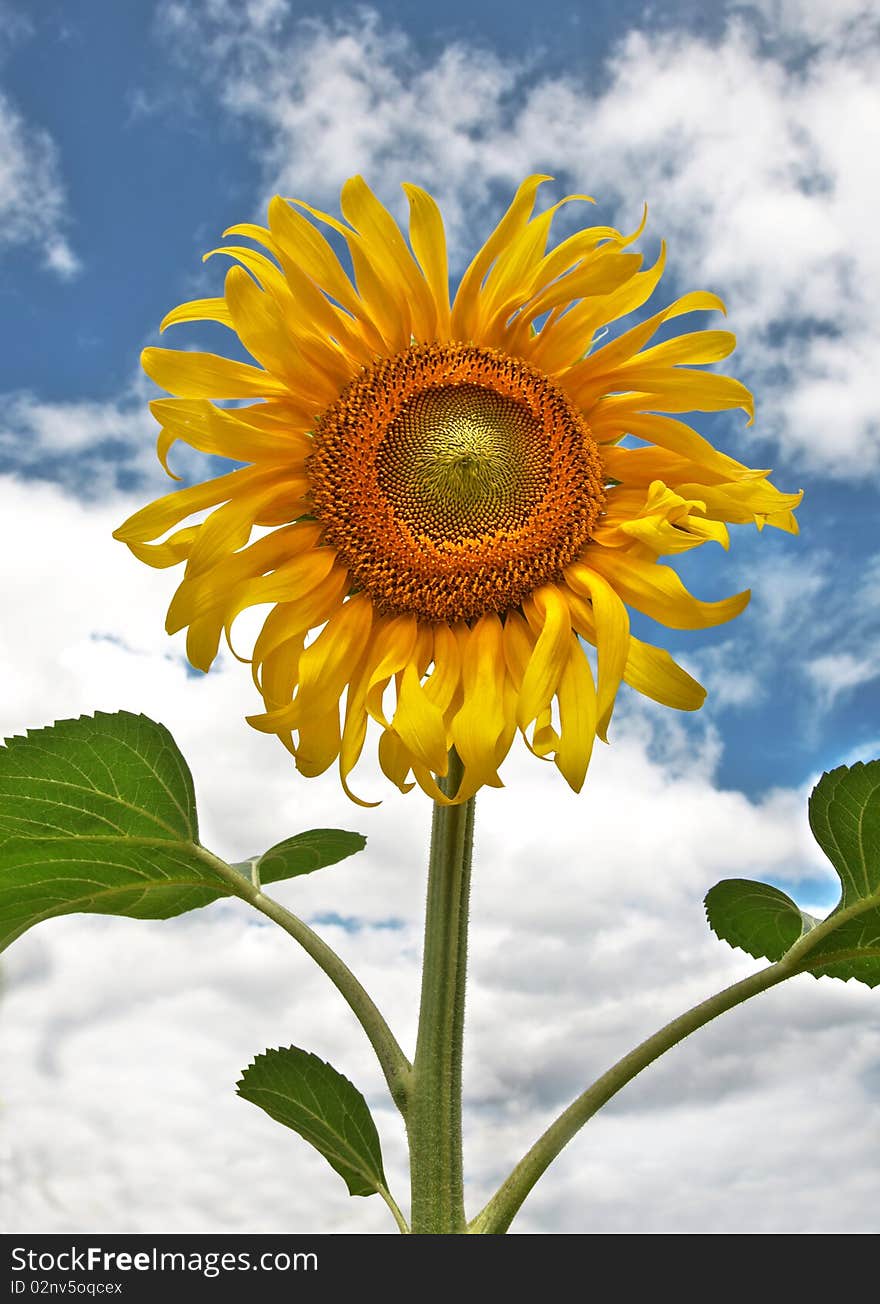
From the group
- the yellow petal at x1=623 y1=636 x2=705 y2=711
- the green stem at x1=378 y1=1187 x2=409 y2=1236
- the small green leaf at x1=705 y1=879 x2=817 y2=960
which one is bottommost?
the green stem at x1=378 y1=1187 x2=409 y2=1236

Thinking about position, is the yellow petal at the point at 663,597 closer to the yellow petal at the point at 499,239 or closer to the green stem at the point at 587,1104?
the yellow petal at the point at 499,239

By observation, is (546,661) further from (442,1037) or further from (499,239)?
(499,239)

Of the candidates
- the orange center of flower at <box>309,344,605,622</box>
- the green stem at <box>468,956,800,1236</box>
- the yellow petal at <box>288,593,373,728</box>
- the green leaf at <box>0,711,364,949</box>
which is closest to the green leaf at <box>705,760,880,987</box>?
the green stem at <box>468,956,800,1236</box>

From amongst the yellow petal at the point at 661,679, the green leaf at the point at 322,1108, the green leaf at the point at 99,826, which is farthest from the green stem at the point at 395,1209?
the yellow petal at the point at 661,679

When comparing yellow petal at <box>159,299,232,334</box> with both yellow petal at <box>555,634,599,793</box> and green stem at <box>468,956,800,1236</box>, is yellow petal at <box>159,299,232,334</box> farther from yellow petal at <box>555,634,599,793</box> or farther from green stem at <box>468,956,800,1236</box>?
green stem at <box>468,956,800,1236</box>
